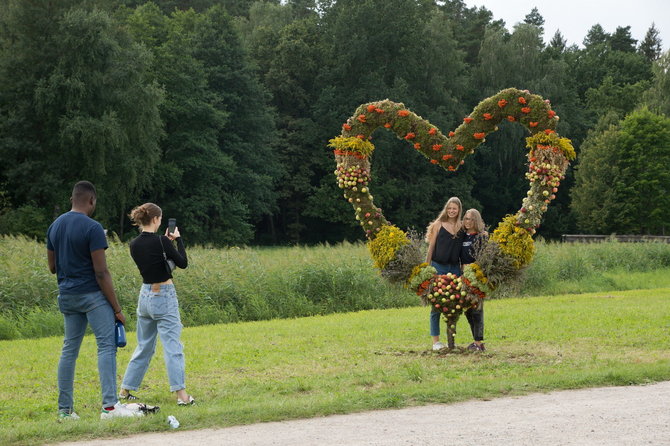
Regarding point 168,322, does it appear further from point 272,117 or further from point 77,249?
point 272,117

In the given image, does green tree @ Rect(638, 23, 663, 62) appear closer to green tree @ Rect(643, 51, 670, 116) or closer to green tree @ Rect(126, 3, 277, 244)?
green tree @ Rect(643, 51, 670, 116)

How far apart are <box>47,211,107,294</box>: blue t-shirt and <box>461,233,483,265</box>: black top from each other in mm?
5712

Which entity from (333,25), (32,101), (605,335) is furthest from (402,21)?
(605,335)

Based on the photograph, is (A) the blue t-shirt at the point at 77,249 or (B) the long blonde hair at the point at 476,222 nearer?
(A) the blue t-shirt at the point at 77,249

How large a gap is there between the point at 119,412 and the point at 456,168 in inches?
251

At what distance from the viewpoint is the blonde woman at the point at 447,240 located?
12.4m

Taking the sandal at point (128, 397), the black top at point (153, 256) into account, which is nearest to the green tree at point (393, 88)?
the sandal at point (128, 397)

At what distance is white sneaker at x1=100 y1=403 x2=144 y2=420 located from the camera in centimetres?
841

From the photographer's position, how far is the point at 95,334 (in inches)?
338

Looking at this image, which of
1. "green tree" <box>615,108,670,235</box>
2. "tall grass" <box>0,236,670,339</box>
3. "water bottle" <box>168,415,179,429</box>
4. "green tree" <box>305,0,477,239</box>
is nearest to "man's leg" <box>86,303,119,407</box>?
"water bottle" <box>168,415,179,429</box>

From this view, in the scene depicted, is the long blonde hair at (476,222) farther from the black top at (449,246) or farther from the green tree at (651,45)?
the green tree at (651,45)

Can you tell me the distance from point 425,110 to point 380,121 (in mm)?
54884

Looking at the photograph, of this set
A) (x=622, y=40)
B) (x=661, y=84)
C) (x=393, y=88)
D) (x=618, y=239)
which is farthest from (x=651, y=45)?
(x=618, y=239)

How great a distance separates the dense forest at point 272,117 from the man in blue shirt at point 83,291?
1568 inches
